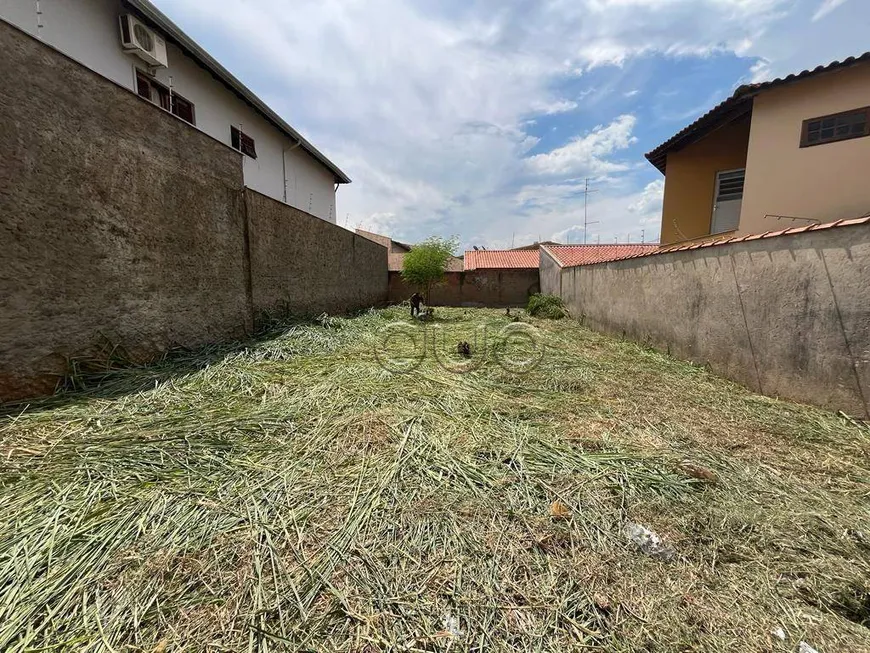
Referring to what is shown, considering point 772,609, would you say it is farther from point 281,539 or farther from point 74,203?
point 74,203

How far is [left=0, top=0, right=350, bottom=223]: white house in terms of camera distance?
17.0 ft

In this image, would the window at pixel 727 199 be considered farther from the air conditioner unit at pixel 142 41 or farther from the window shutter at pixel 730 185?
the air conditioner unit at pixel 142 41

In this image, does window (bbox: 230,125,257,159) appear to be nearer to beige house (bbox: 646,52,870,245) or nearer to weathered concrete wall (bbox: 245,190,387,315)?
weathered concrete wall (bbox: 245,190,387,315)

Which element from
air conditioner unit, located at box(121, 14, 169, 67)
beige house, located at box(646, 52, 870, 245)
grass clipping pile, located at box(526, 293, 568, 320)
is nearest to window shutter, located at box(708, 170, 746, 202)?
beige house, located at box(646, 52, 870, 245)

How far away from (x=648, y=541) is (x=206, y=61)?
10853mm

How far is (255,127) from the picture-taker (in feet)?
34.2

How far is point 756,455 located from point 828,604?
147 centimetres

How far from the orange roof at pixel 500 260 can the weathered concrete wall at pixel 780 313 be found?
44.9 feet

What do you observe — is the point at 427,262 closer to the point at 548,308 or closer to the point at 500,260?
the point at 548,308

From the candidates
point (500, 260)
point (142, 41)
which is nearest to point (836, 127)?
point (142, 41)

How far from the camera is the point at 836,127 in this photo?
19.6ft

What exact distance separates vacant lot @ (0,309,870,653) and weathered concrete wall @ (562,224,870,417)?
44 centimetres

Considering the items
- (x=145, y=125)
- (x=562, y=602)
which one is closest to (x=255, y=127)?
(x=145, y=125)

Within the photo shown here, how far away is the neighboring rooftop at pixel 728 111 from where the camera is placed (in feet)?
18.9
